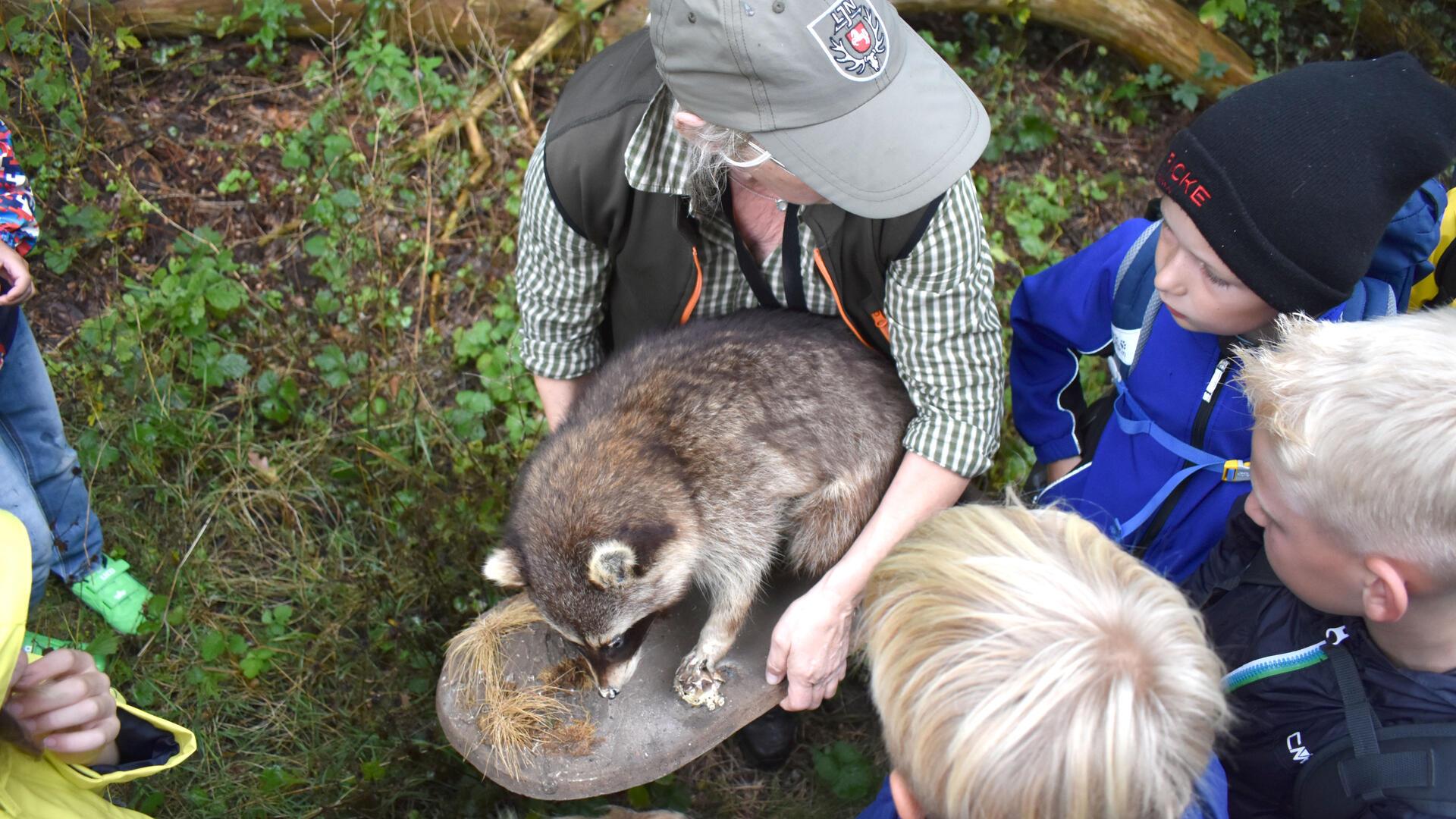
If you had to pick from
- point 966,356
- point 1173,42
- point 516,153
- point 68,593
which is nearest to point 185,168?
point 516,153

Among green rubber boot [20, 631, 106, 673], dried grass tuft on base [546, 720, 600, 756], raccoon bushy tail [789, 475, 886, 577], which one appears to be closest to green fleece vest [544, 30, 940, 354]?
raccoon bushy tail [789, 475, 886, 577]

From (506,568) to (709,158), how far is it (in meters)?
1.33

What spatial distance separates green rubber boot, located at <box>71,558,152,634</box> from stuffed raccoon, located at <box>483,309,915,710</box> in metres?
1.77

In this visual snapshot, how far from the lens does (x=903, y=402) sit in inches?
123

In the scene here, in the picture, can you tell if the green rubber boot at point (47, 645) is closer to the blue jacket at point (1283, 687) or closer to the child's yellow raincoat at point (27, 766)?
the child's yellow raincoat at point (27, 766)

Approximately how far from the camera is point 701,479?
2910 mm

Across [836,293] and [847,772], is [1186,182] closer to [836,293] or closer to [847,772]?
[836,293]

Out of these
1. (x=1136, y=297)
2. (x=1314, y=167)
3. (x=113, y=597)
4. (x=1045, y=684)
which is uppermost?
(x=1314, y=167)

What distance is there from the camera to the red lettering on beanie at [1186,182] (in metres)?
2.17

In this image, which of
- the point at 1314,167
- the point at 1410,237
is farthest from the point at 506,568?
the point at 1410,237

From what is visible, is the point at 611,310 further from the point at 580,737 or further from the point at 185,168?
the point at 185,168

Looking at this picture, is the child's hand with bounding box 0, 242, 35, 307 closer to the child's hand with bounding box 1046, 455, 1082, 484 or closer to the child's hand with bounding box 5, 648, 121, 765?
the child's hand with bounding box 5, 648, 121, 765

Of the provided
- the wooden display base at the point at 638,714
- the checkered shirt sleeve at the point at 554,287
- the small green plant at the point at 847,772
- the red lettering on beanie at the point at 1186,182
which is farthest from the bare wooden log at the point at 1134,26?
the small green plant at the point at 847,772

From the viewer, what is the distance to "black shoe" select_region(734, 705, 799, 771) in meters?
3.60
